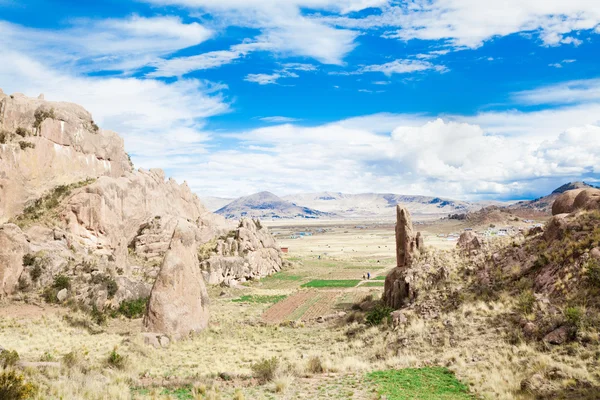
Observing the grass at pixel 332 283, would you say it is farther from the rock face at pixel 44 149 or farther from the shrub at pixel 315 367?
the shrub at pixel 315 367

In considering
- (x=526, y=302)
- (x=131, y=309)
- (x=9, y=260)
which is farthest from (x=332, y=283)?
(x=9, y=260)

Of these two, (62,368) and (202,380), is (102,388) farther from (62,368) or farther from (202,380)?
(202,380)

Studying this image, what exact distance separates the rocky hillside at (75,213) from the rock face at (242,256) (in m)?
0.68

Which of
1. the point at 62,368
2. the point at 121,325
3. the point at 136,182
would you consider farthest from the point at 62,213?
the point at 62,368

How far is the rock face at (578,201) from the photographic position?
2600 cm

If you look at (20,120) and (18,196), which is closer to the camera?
(18,196)

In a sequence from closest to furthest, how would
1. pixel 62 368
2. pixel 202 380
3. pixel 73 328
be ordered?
pixel 62 368 → pixel 202 380 → pixel 73 328

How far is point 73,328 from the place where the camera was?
1122 inches

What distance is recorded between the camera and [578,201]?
28094mm

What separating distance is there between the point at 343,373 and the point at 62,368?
1167 cm

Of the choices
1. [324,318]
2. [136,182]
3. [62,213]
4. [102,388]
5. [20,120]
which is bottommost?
[324,318]

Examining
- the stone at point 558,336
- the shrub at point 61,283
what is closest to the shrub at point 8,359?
the shrub at point 61,283

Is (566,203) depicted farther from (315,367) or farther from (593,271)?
(315,367)

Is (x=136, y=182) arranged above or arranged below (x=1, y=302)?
above
